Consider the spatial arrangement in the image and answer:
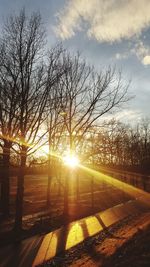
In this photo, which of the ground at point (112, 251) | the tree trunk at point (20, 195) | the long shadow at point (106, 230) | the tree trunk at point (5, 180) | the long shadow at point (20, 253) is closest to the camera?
the ground at point (112, 251)

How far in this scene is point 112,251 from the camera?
1108cm

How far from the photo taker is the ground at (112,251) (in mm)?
9508

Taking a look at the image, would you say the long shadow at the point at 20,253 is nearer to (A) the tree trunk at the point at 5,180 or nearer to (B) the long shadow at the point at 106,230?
(B) the long shadow at the point at 106,230

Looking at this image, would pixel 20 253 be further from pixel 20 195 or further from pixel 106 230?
pixel 106 230

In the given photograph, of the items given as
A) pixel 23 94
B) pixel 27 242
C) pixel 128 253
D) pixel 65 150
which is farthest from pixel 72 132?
pixel 128 253

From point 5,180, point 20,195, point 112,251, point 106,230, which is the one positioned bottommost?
point 106,230

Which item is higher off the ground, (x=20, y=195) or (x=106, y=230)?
(x=20, y=195)

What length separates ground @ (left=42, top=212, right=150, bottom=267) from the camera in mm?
9508

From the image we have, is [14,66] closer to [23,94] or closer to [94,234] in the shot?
[23,94]

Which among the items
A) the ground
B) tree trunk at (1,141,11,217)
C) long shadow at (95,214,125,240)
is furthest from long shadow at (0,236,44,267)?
tree trunk at (1,141,11,217)

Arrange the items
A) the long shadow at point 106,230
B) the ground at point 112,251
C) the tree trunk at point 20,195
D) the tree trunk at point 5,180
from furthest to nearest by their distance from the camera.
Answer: the tree trunk at point 5,180 < the tree trunk at point 20,195 < the long shadow at point 106,230 < the ground at point 112,251

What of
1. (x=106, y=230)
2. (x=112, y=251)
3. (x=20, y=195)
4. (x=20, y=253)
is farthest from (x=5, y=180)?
(x=112, y=251)

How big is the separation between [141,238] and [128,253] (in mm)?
2350

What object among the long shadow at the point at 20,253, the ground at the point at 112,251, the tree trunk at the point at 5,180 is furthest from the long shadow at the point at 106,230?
the tree trunk at the point at 5,180
